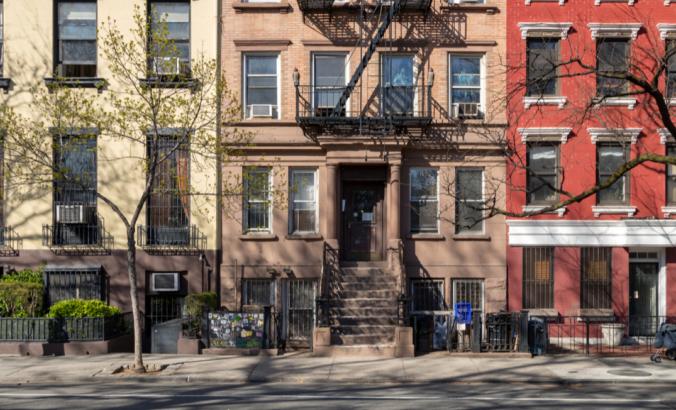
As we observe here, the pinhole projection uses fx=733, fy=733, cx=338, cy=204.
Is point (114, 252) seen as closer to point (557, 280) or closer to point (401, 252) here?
point (401, 252)

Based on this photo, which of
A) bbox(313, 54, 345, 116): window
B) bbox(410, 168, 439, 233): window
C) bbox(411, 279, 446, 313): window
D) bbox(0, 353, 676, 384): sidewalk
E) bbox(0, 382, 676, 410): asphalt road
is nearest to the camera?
bbox(0, 382, 676, 410): asphalt road

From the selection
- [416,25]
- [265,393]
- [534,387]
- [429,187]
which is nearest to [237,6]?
[416,25]

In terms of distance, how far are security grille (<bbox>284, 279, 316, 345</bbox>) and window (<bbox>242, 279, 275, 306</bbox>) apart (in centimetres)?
44

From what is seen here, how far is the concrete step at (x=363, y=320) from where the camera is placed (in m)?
19.1

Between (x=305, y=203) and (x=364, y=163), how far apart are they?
7.15ft

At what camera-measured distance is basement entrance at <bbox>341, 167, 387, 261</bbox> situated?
21609mm

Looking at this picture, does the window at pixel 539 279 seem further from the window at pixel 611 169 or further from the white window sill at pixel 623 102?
the white window sill at pixel 623 102

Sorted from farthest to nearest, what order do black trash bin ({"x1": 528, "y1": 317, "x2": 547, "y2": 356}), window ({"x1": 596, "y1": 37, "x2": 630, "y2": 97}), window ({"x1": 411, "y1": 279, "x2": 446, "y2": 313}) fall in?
1. window ({"x1": 411, "y1": 279, "x2": 446, "y2": 313})
2. window ({"x1": 596, "y1": 37, "x2": 630, "y2": 97})
3. black trash bin ({"x1": 528, "y1": 317, "x2": 547, "y2": 356})

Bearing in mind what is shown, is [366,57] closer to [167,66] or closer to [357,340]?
[167,66]

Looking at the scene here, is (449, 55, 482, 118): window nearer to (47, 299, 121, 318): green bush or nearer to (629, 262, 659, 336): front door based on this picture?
(629, 262, 659, 336): front door

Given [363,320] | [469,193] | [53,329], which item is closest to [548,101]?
[469,193]

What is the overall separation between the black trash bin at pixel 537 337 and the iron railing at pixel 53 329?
10.9 metres

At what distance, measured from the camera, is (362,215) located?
71.8ft

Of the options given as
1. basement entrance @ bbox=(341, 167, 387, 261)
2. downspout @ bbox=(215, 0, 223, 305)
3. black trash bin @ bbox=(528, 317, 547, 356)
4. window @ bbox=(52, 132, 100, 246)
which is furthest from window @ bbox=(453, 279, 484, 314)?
window @ bbox=(52, 132, 100, 246)
